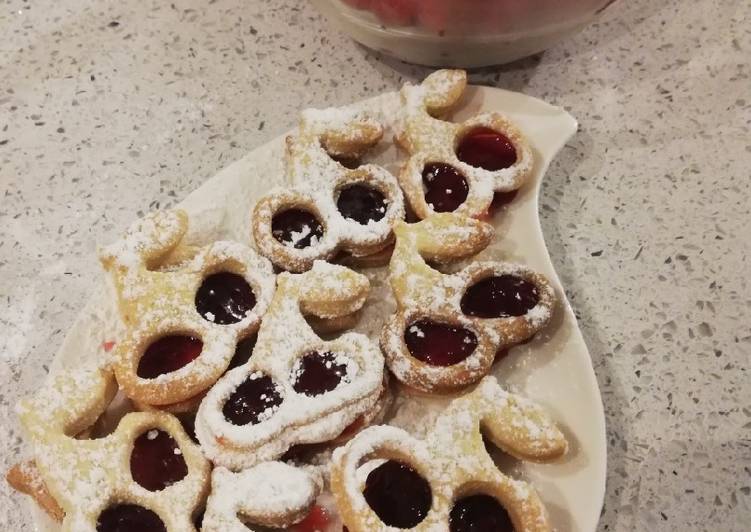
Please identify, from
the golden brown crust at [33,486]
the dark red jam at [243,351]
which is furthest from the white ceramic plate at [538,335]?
the dark red jam at [243,351]

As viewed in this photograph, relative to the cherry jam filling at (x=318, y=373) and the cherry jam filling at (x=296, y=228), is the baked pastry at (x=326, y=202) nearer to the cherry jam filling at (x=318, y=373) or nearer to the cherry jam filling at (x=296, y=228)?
the cherry jam filling at (x=296, y=228)

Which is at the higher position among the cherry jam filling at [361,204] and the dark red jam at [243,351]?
the cherry jam filling at [361,204]

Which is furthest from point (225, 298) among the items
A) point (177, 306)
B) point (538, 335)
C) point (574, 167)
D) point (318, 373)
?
point (574, 167)

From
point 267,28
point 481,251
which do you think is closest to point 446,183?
point 481,251

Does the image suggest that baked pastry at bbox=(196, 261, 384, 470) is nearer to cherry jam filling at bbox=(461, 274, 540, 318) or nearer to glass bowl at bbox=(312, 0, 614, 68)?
cherry jam filling at bbox=(461, 274, 540, 318)

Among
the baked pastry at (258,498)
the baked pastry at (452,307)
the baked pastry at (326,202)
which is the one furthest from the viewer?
the baked pastry at (326,202)

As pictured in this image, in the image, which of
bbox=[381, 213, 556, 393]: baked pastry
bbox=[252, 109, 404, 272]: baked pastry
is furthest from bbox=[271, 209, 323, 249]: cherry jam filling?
bbox=[381, 213, 556, 393]: baked pastry
